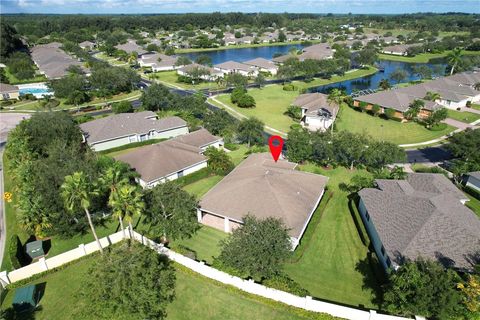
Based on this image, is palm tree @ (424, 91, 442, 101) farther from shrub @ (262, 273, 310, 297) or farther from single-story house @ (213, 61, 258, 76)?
shrub @ (262, 273, 310, 297)

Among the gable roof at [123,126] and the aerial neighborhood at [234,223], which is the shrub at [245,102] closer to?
the aerial neighborhood at [234,223]

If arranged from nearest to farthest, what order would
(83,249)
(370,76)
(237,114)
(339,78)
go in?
(83,249), (237,114), (339,78), (370,76)

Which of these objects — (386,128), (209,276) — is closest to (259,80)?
(386,128)

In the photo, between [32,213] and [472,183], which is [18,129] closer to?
[32,213]

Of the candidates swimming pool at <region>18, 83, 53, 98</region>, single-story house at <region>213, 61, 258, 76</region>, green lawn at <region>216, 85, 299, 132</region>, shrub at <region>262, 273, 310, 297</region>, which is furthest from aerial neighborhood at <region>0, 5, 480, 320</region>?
single-story house at <region>213, 61, 258, 76</region>

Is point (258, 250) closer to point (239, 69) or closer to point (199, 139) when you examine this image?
point (199, 139)

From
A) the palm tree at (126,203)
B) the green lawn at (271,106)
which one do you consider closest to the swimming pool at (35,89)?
the green lawn at (271,106)
